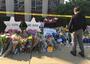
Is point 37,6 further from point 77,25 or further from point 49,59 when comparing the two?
point 49,59

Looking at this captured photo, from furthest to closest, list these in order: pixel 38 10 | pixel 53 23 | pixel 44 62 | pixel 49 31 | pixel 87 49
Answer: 1. pixel 38 10
2. pixel 53 23
3. pixel 49 31
4. pixel 87 49
5. pixel 44 62

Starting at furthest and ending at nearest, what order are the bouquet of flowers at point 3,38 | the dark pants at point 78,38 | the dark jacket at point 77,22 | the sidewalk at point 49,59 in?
the bouquet of flowers at point 3,38, the dark pants at point 78,38, the dark jacket at point 77,22, the sidewalk at point 49,59

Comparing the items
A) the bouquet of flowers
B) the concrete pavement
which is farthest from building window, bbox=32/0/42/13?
the concrete pavement

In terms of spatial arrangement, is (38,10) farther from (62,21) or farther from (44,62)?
(44,62)

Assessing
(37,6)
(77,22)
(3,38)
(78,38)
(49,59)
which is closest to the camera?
(49,59)

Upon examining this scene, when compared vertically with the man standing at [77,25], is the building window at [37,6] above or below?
below

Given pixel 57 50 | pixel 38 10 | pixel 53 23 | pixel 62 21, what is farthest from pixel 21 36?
pixel 38 10

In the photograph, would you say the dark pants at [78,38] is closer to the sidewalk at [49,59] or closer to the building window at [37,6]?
the sidewalk at [49,59]

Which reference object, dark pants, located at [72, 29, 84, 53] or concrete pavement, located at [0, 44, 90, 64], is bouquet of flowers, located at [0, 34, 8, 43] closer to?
concrete pavement, located at [0, 44, 90, 64]

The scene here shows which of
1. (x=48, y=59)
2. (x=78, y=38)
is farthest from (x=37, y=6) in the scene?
(x=48, y=59)

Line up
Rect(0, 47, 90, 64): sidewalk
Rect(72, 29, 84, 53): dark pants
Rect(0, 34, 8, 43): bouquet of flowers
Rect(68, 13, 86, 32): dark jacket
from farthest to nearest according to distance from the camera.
→ Rect(0, 34, 8, 43): bouquet of flowers → Rect(72, 29, 84, 53): dark pants → Rect(68, 13, 86, 32): dark jacket → Rect(0, 47, 90, 64): sidewalk

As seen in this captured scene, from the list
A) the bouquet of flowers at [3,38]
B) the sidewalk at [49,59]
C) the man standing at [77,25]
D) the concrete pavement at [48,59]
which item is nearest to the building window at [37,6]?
the bouquet of flowers at [3,38]

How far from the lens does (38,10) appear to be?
1080 inches

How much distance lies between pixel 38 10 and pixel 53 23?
11925mm
